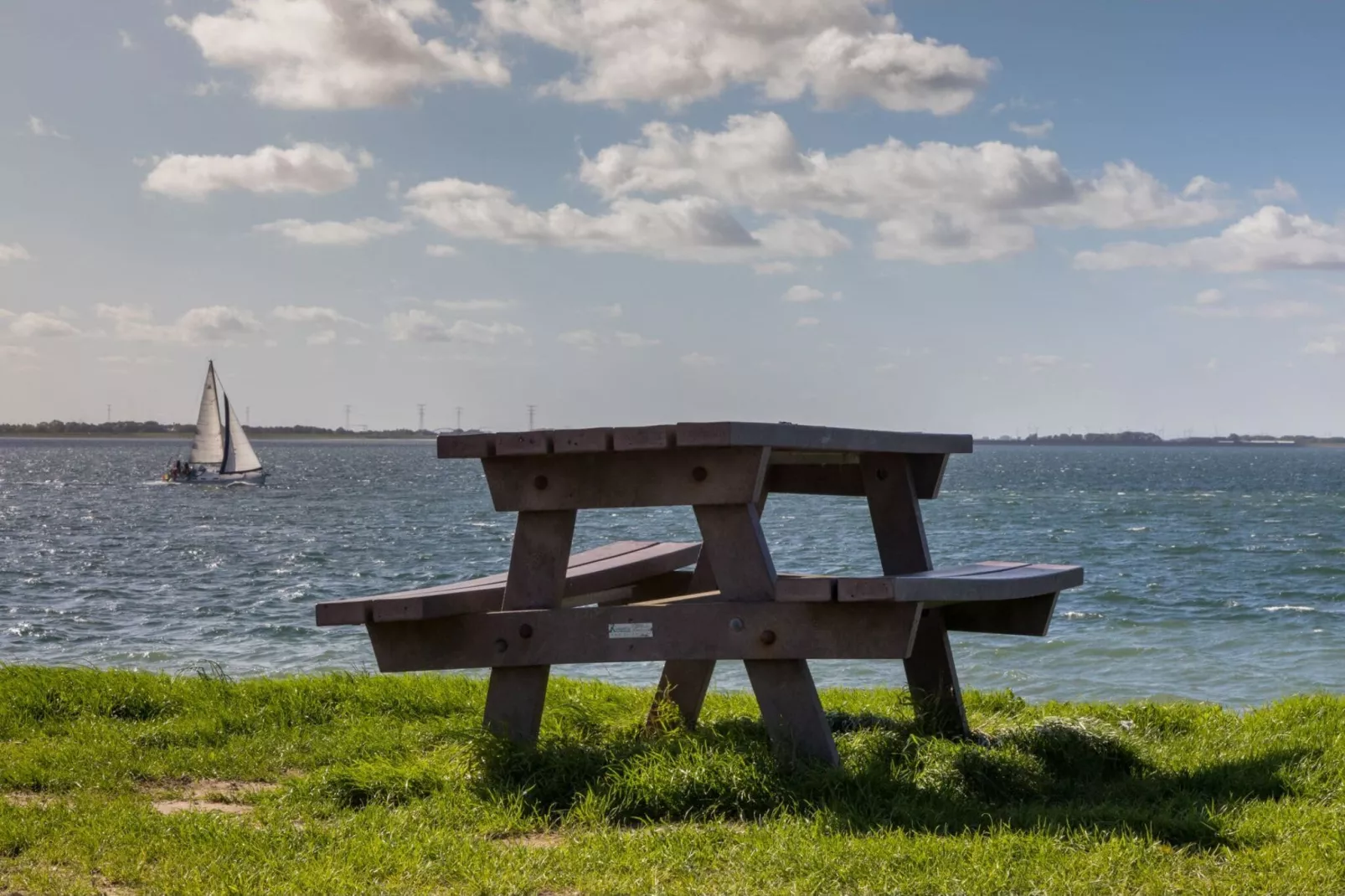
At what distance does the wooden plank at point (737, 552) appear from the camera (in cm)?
506

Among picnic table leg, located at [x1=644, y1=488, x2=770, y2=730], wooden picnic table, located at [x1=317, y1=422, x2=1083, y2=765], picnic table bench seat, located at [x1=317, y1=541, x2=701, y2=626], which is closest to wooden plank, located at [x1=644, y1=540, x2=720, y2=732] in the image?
picnic table leg, located at [x1=644, y1=488, x2=770, y2=730]

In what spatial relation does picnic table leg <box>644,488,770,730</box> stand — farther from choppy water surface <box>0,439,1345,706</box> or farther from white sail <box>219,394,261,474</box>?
white sail <box>219,394,261,474</box>

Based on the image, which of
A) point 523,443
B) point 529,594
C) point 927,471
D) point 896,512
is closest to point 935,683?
point 896,512

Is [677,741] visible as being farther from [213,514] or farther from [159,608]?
[213,514]

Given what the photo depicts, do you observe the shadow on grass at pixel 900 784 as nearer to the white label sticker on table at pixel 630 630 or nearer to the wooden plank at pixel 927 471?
the white label sticker on table at pixel 630 630

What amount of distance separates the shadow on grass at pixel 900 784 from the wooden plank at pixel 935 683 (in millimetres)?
323

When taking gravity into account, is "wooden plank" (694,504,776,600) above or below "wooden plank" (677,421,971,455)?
below

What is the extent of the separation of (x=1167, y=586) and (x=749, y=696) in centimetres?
1828

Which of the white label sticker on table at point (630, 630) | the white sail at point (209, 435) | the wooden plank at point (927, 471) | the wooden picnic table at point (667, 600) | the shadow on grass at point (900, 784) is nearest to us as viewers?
the shadow on grass at point (900, 784)

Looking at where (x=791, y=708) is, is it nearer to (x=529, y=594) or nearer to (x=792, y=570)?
(x=529, y=594)

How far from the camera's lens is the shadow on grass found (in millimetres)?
4512

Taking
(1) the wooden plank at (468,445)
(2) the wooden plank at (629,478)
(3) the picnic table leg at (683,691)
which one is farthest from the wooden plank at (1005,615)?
(1) the wooden plank at (468,445)

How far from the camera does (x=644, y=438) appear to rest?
16.2ft

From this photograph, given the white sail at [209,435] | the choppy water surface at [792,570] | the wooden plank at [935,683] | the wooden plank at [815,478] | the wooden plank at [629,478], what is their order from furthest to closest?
the white sail at [209,435]
the choppy water surface at [792,570]
the wooden plank at [815,478]
the wooden plank at [935,683]
the wooden plank at [629,478]
